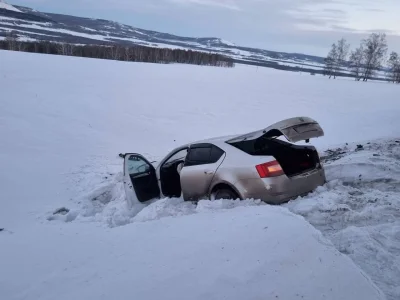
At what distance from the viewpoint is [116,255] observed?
4234mm

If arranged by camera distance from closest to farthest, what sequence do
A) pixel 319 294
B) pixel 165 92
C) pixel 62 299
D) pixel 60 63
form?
pixel 319 294, pixel 62 299, pixel 165 92, pixel 60 63

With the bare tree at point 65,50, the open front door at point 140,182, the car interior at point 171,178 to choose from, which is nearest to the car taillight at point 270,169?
the car interior at point 171,178

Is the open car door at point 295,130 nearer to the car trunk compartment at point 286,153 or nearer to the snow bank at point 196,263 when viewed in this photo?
the car trunk compartment at point 286,153

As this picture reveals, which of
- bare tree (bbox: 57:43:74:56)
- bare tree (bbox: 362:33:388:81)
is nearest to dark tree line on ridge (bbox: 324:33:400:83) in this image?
bare tree (bbox: 362:33:388:81)

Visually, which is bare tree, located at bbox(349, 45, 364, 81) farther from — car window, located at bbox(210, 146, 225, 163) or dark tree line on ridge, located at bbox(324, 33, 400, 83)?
car window, located at bbox(210, 146, 225, 163)

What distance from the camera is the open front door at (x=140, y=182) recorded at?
701cm

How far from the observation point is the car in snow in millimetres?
5488

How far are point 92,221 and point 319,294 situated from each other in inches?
176

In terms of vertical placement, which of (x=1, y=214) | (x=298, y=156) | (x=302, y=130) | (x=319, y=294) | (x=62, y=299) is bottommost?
(x=1, y=214)

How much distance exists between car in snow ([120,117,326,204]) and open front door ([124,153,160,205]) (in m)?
0.02

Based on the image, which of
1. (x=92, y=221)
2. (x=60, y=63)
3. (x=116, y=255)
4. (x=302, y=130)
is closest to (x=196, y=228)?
(x=116, y=255)

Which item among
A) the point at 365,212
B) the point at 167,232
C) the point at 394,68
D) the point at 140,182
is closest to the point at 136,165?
the point at 140,182

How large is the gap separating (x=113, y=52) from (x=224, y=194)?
7225cm

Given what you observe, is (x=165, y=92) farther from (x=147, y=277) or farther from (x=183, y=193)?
(x=147, y=277)
